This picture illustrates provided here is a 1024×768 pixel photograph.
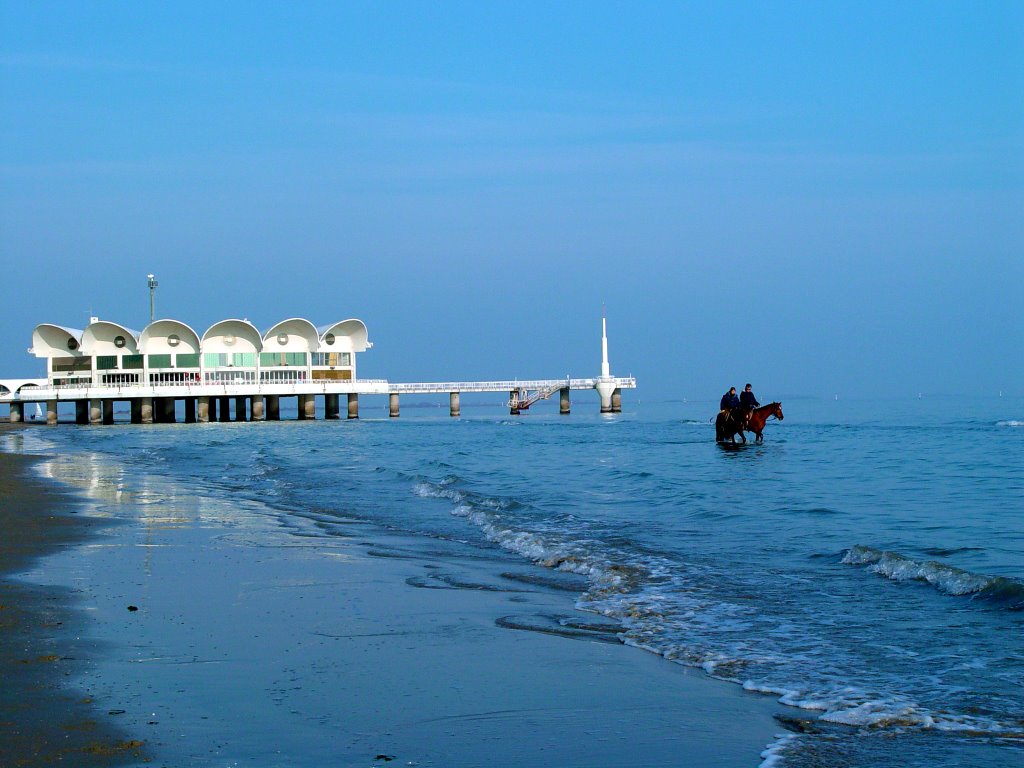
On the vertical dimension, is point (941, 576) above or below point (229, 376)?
below

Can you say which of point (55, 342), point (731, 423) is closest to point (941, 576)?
point (731, 423)

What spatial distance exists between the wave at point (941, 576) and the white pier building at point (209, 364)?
62644mm

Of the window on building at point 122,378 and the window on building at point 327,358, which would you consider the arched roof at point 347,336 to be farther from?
the window on building at point 122,378

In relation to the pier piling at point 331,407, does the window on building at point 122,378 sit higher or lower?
higher

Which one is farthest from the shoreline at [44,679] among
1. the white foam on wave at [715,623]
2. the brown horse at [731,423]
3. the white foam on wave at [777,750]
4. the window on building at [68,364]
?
the window on building at [68,364]

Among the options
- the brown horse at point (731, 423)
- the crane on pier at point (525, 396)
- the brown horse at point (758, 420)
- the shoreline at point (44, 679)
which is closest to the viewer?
the shoreline at point (44, 679)

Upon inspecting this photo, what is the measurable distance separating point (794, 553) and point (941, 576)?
1.96 metres

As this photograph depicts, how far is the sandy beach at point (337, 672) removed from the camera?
4641 mm

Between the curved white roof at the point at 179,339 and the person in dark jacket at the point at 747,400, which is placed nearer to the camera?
the person in dark jacket at the point at 747,400

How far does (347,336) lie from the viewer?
7581 cm

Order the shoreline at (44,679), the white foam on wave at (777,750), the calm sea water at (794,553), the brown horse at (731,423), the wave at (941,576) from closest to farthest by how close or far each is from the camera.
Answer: the shoreline at (44,679) → the white foam on wave at (777,750) → the calm sea water at (794,553) → the wave at (941,576) → the brown horse at (731,423)

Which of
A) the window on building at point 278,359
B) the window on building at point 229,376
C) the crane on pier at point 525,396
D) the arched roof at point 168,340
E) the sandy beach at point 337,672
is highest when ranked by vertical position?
the arched roof at point 168,340

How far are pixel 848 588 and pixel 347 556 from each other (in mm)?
4840

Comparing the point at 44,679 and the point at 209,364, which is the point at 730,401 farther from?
the point at 209,364
